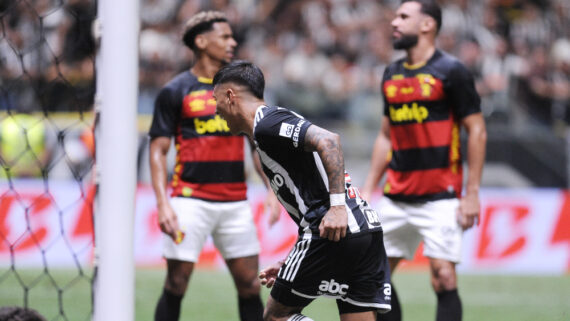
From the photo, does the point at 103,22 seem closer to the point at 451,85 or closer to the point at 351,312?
the point at 351,312

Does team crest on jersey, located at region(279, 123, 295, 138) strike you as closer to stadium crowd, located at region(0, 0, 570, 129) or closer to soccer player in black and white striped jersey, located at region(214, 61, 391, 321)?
soccer player in black and white striped jersey, located at region(214, 61, 391, 321)

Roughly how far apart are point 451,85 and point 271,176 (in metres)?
→ 1.95

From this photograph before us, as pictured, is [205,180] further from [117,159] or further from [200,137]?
[117,159]

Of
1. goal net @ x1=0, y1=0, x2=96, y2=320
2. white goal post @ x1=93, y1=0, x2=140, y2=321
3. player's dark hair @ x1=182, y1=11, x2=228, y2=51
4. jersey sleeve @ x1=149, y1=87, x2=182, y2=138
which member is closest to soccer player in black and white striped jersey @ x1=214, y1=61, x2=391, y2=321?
white goal post @ x1=93, y1=0, x2=140, y2=321

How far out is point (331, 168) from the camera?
400 centimetres

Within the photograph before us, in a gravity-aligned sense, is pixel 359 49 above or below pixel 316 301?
above

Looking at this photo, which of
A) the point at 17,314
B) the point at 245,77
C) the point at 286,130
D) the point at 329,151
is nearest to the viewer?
the point at 329,151

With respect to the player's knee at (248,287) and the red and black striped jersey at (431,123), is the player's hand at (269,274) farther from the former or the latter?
the red and black striped jersey at (431,123)

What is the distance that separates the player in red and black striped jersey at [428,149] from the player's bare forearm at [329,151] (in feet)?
6.23

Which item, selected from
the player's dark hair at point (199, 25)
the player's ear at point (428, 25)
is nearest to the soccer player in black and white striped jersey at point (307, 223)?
the player's dark hair at point (199, 25)

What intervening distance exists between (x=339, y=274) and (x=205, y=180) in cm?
185

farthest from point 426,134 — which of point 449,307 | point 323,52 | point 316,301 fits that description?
point 323,52

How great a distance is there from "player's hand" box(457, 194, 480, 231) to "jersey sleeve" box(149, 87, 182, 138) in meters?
1.99

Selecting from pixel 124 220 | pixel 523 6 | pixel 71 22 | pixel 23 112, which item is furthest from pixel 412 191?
pixel 523 6
